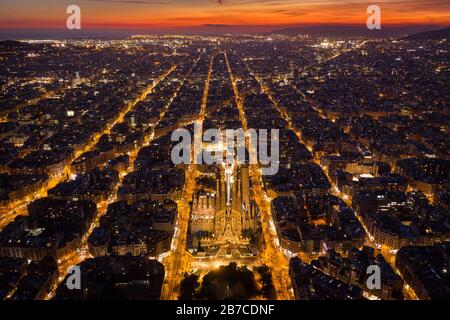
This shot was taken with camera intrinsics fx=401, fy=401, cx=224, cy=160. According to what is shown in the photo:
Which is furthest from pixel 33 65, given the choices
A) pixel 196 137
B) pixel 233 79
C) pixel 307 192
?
pixel 307 192

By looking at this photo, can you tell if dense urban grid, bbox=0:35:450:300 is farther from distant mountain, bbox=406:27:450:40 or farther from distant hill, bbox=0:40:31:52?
distant mountain, bbox=406:27:450:40

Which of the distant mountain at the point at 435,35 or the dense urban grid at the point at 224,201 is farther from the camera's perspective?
the distant mountain at the point at 435,35

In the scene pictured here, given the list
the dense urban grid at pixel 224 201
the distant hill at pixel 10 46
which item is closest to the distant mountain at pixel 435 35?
the dense urban grid at pixel 224 201

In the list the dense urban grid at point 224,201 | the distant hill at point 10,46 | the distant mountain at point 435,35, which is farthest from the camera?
the distant mountain at point 435,35

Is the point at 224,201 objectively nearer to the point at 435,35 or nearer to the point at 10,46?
the point at 10,46

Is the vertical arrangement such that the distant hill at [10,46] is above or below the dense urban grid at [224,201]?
above

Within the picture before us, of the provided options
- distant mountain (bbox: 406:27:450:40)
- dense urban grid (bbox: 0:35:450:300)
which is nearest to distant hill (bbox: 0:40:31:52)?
dense urban grid (bbox: 0:35:450:300)

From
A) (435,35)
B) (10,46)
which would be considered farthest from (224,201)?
(435,35)

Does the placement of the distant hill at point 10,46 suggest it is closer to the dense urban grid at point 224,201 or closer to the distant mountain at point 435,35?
the dense urban grid at point 224,201

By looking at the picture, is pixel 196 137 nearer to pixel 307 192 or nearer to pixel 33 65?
pixel 307 192
